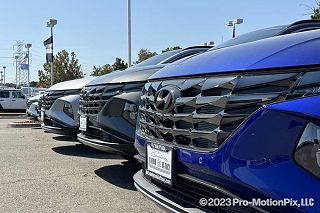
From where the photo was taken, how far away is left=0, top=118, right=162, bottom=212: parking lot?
4.41m

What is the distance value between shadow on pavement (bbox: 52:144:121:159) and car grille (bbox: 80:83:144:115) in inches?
72.8

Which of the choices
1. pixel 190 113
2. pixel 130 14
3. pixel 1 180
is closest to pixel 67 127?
pixel 1 180

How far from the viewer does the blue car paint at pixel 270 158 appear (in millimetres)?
1939

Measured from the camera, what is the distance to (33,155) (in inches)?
304

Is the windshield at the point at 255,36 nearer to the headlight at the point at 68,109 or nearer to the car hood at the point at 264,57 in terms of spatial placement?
the car hood at the point at 264,57

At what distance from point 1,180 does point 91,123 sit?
1492mm

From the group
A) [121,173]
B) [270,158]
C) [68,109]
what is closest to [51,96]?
[68,109]

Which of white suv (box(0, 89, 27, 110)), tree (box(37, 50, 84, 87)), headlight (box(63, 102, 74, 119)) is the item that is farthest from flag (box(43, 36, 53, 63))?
tree (box(37, 50, 84, 87))

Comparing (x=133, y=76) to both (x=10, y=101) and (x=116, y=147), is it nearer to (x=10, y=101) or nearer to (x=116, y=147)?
(x=116, y=147)

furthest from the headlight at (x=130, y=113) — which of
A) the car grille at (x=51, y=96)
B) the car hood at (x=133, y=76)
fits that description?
the car grille at (x=51, y=96)

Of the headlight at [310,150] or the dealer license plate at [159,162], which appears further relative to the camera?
the dealer license plate at [159,162]

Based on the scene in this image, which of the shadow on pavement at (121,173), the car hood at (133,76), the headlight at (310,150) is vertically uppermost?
the car hood at (133,76)

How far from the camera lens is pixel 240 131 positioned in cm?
226

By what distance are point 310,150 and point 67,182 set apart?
4103 millimetres
